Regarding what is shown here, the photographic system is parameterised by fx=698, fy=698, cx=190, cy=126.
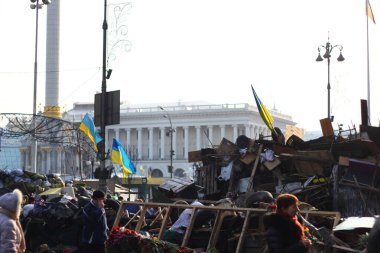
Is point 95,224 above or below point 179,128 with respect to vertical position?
below

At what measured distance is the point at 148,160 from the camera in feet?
427

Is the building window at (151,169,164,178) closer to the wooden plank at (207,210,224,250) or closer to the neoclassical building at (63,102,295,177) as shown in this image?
the neoclassical building at (63,102,295,177)

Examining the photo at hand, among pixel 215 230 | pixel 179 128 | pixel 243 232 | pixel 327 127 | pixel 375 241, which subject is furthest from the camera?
pixel 179 128

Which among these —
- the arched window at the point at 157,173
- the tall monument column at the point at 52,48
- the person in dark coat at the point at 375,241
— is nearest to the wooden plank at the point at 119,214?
the person in dark coat at the point at 375,241

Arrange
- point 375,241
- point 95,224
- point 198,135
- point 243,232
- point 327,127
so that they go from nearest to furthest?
point 375,241
point 243,232
point 95,224
point 327,127
point 198,135

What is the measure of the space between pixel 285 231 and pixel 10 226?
3280mm

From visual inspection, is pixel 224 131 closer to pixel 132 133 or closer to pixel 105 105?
pixel 132 133

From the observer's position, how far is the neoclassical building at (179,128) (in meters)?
124

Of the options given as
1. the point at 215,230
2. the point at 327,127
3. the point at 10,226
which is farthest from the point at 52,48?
the point at 10,226

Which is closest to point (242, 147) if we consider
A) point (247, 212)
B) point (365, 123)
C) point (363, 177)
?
point (365, 123)

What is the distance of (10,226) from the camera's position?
8.18 metres

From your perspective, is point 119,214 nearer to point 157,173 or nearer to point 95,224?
point 95,224

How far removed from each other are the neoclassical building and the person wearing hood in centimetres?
11279

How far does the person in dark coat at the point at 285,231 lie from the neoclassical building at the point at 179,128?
375 feet
